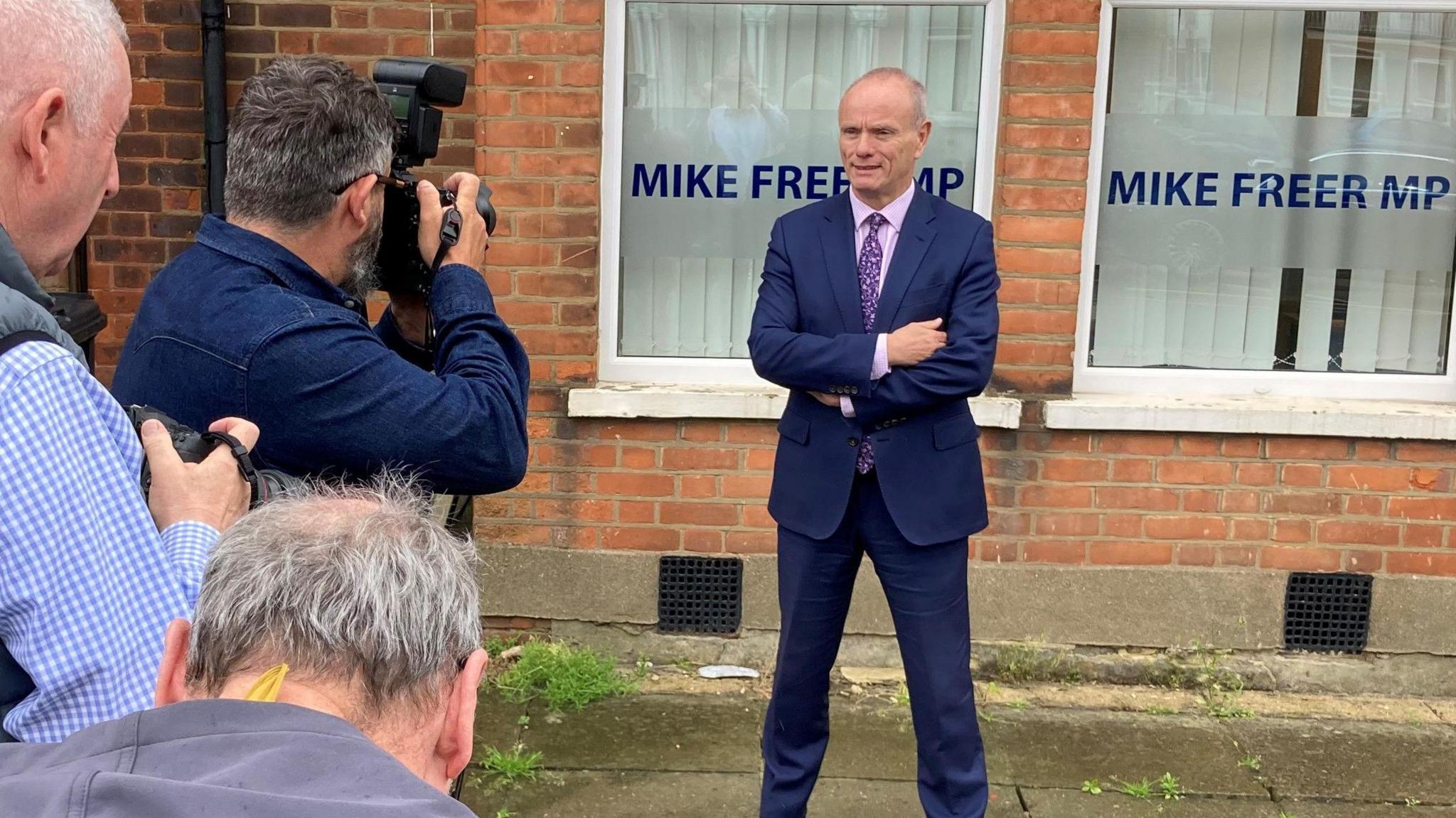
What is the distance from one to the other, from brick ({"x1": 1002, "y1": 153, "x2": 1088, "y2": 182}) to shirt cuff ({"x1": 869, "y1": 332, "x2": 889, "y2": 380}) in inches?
58.6

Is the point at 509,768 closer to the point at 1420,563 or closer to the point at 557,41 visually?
the point at 557,41

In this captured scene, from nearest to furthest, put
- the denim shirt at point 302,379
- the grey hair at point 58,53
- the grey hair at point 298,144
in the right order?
1. the grey hair at point 58,53
2. the denim shirt at point 302,379
3. the grey hair at point 298,144

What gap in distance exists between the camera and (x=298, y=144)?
2.28 m

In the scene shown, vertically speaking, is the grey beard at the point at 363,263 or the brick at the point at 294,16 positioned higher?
the brick at the point at 294,16

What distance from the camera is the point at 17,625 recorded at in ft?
4.94

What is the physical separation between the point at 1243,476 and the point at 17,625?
4.27 metres

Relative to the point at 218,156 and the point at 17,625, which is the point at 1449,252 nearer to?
the point at 218,156

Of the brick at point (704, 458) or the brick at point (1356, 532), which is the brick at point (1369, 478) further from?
the brick at point (704, 458)

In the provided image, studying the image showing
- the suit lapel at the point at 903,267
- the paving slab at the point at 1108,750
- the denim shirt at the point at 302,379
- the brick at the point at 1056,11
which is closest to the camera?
the denim shirt at the point at 302,379

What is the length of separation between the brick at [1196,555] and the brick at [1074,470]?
39 cm

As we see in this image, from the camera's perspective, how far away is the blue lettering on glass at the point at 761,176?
5.08 meters

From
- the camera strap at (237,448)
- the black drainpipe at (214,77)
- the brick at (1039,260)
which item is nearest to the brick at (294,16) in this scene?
the black drainpipe at (214,77)

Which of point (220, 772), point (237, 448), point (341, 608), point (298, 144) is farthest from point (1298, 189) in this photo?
point (220, 772)

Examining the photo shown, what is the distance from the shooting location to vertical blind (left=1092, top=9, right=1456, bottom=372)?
4961 millimetres
